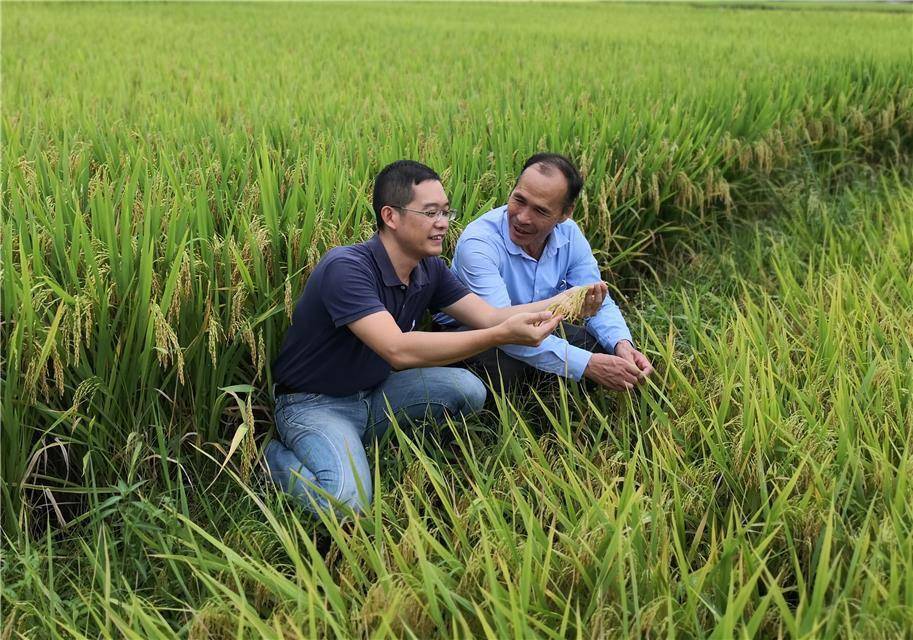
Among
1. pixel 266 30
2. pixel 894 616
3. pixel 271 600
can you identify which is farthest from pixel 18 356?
pixel 266 30

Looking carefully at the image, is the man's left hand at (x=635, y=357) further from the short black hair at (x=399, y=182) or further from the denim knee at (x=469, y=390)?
the short black hair at (x=399, y=182)

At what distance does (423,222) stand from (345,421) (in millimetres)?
625

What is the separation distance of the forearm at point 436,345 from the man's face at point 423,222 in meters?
0.26

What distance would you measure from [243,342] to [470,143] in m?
1.62

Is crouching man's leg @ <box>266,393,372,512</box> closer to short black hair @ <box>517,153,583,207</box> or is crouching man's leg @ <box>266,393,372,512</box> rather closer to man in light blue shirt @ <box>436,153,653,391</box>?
man in light blue shirt @ <box>436,153,653,391</box>

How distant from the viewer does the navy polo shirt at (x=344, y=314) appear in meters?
2.29

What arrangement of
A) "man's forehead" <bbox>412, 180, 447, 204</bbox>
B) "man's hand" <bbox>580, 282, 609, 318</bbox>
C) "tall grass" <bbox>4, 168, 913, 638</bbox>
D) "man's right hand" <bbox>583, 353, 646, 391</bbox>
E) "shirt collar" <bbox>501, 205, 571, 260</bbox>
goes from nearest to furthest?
"tall grass" <bbox>4, 168, 913, 638</bbox> < "man's forehead" <bbox>412, 180, 447, 204</bbox> < "man's right hand" <bbox>583, 353, 646, 391</bbox> < "man's hand" <bbox>580, 282, 609, 318</bbox> < "shirt collar" <bbox>501, 205, 571, 260</bbox>

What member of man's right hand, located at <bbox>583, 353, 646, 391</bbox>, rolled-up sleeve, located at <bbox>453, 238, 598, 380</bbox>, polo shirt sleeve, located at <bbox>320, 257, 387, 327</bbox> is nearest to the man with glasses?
polo shirt sleeve, located at <bbox>320, 257, 387, 327</bbox>

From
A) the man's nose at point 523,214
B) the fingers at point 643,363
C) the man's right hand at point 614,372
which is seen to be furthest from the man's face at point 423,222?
the fingers at point 643,363

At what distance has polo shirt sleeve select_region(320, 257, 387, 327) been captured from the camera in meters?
2.28

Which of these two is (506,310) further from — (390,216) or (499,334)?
(390,216)

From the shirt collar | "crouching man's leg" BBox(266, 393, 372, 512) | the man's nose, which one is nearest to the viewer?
"crouching man's leg" BBox(266, 393, 372, 512)

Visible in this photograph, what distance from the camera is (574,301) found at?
2.46 metres

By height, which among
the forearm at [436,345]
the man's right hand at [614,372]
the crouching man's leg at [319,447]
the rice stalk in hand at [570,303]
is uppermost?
the rice stalk in hand at [570,303]
